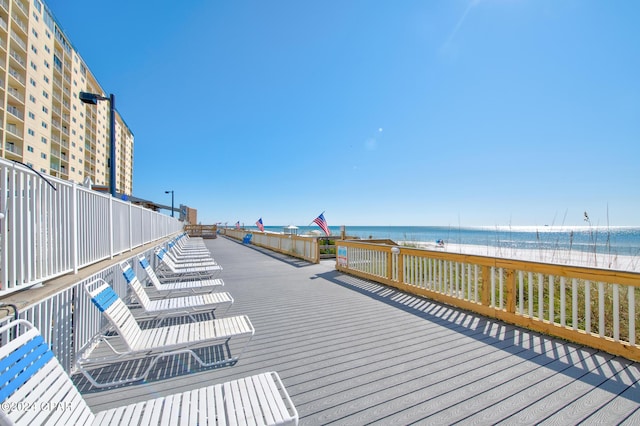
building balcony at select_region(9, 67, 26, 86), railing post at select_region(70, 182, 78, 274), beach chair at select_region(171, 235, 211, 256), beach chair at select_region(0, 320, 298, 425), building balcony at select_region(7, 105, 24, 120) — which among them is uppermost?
building balcony at select_region(9, 67, 26, 86)

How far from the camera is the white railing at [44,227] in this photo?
166 cm

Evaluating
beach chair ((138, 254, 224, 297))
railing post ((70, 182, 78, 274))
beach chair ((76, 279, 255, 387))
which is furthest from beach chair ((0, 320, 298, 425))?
beach chair ((138, 254, 224, 297))

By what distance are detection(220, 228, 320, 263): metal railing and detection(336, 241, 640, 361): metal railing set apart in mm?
2436

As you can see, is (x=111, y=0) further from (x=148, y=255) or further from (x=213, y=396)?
(x=213, y=396)

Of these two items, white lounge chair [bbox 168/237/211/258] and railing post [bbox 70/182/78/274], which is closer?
railing post [bbox 70/182/78/274]

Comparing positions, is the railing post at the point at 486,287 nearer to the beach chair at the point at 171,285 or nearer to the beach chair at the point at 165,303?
the beach chair at the point at 165,303

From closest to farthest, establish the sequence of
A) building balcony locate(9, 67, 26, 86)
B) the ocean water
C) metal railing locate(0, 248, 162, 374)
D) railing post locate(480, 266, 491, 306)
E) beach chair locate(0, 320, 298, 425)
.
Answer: beach chair locate(0, 320, 298, 425)
metal railing locate(0, 248, 162, 374)
railing post locate(480, 266, 491, 306)
the ocean water
building balcony locate(9, 67, 26, 86)

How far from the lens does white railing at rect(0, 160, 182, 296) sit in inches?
65.4

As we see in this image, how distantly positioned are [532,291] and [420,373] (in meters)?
1.98

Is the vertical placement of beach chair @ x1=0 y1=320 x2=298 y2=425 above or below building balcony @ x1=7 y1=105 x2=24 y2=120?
below

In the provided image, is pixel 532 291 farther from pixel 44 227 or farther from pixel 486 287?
pixel 44 227

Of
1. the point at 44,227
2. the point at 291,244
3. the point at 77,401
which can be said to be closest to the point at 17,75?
the point at 291,244

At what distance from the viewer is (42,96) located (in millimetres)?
33406

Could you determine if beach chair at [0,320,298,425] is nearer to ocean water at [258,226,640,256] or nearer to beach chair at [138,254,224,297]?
beach chair at [138,254,224,297]
